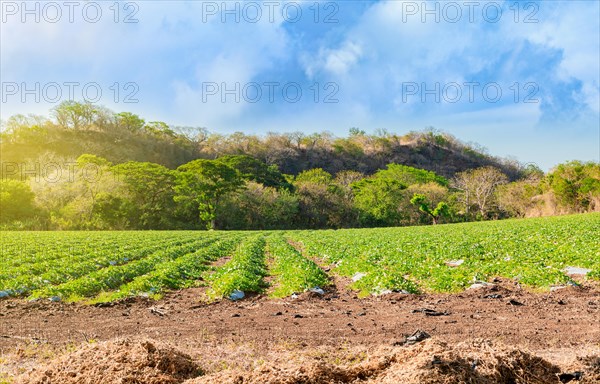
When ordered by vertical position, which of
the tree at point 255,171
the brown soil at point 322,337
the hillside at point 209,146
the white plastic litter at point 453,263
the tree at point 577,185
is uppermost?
the hillside at point 209,146

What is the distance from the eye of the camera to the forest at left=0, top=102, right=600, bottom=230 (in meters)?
62.7

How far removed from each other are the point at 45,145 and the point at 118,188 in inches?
1970

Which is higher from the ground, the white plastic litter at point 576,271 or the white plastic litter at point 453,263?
the white plastic litter at point 576,271

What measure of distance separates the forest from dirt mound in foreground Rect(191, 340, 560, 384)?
199ft

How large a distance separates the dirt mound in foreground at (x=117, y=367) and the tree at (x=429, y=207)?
73484mm

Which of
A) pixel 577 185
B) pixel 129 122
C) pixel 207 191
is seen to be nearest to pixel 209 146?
pixel 129 122

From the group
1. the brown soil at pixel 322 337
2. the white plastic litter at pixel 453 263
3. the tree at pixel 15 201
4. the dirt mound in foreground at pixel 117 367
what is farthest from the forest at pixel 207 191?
the dirt mound in foreground at pixel 117 367

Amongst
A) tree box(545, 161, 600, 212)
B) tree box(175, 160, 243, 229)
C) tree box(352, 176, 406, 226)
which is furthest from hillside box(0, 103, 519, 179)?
tree box(545, 161, 600, 212)

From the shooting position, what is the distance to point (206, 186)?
210ft

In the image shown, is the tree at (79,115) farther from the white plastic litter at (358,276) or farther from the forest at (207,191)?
the white plastic litter at (358,276)

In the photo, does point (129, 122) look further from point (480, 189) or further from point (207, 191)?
point (480, 189)

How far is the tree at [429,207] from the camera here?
7406 cm

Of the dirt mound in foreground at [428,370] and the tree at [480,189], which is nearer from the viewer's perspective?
the dirt mound in foreground at [428,370]

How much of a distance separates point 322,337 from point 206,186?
2321 inches
